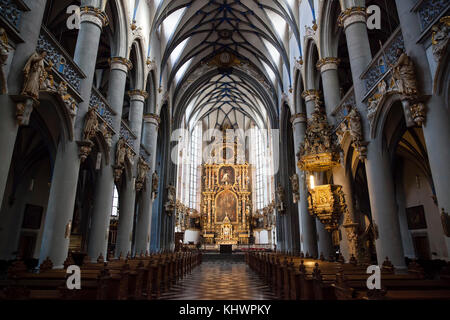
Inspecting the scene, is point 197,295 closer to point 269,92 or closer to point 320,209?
point 320,209

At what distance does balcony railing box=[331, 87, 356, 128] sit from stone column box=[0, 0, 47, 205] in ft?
25.8

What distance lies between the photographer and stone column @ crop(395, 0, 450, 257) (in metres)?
4.57

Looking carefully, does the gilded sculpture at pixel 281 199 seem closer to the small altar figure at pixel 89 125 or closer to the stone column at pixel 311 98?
the stone column at pixel 311 98

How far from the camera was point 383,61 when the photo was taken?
21.8ft

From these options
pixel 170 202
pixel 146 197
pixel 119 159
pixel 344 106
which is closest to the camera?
pixel 344 106

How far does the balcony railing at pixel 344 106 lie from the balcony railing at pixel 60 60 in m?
7.63

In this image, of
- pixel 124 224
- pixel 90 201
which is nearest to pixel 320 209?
pixel 124 224

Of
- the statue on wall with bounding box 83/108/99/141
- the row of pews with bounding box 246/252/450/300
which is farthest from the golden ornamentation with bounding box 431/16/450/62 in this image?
the statue on wall with bounding box 83/108/99/141

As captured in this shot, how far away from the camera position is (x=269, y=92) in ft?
76.6

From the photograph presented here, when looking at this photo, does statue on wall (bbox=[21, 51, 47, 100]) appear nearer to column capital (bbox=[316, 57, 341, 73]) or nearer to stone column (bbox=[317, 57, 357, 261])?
stone column (bbox=[317, 57, 357, 261])

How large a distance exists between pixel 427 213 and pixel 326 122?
22.1 ft

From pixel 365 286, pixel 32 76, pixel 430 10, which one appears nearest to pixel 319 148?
pixel 430 10

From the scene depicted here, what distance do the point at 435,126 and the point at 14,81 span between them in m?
7.38

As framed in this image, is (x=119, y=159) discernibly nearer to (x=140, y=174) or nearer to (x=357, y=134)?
(x=140, y=174)
